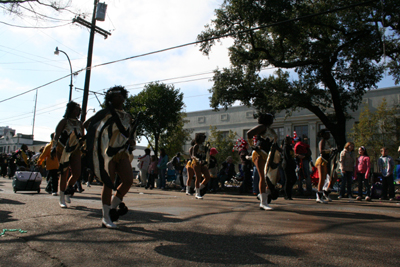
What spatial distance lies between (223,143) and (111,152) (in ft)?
131

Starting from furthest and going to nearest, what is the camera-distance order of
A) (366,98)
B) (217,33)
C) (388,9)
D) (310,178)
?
(366,98)
(217,33)
(388,9)
(310,178)

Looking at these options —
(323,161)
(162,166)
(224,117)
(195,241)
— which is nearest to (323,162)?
(323,161)

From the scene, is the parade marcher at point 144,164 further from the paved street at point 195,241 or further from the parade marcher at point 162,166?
the paved street at point 195,241

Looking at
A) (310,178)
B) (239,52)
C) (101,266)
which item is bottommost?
(101,266)

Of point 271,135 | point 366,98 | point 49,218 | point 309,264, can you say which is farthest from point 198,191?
point 366,98

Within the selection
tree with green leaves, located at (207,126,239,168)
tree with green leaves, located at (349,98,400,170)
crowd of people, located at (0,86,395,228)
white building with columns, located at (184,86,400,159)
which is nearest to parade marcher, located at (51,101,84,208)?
crowd of people, located at (0,86,395,228)

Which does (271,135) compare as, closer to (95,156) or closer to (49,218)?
(95,156)

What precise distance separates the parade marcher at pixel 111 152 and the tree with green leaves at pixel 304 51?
12503 millimetres

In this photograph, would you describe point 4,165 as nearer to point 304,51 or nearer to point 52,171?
point 52,171

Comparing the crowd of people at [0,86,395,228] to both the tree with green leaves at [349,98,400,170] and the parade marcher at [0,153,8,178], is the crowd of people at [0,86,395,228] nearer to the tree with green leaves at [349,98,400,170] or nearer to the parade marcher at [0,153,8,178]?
the parade marcher at [0,153,8,178]

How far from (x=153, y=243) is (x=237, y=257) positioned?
859mm

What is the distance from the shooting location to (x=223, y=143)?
43.6 meters

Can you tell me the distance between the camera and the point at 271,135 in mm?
6105

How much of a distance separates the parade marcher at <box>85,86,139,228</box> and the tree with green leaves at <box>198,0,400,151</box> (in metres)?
12.5
